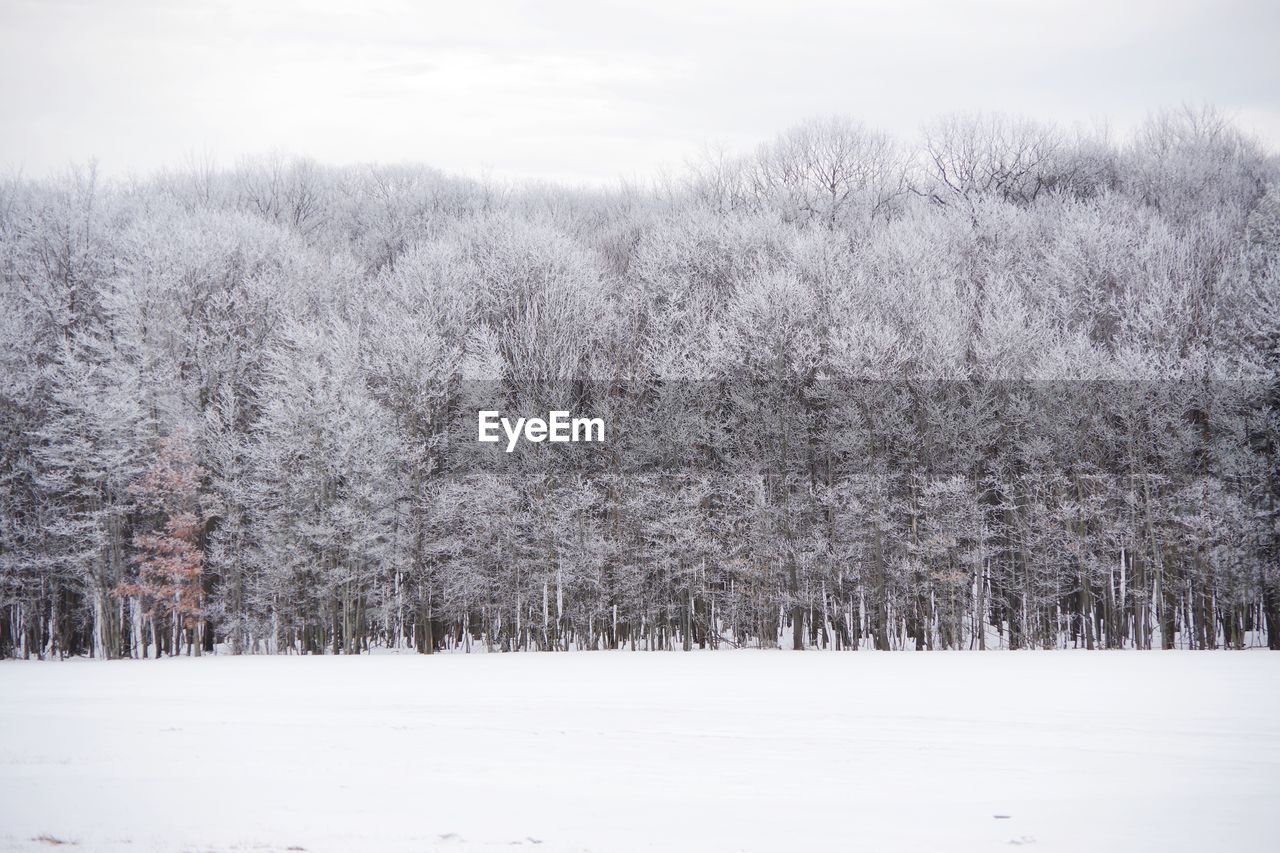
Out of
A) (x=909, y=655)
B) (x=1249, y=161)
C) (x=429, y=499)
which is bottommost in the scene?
(x=909, y=655)

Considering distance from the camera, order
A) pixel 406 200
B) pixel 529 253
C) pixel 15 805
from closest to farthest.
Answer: pixel 15 805 < pixel 529 253 < pixel 406 200

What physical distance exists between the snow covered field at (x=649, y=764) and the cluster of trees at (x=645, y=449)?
1365cm

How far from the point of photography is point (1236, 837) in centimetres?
1008

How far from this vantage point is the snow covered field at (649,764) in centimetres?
1024

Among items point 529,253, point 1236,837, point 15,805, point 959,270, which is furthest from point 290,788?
point 959,270

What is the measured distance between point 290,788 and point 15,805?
3056mm

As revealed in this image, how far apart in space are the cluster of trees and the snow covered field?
1365 cm

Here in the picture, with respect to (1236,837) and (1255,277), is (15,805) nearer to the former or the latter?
(1236,837)

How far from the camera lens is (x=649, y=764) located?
13.7 metres

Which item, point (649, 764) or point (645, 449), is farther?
point (645, 449)

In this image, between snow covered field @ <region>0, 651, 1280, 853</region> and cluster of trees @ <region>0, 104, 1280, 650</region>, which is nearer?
snow covered field @ <region>0, 651, 1280, 853</region>

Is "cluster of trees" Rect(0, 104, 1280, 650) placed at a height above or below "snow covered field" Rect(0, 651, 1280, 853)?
above

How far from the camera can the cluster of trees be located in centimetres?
3747

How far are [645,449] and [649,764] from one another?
27316 mm
